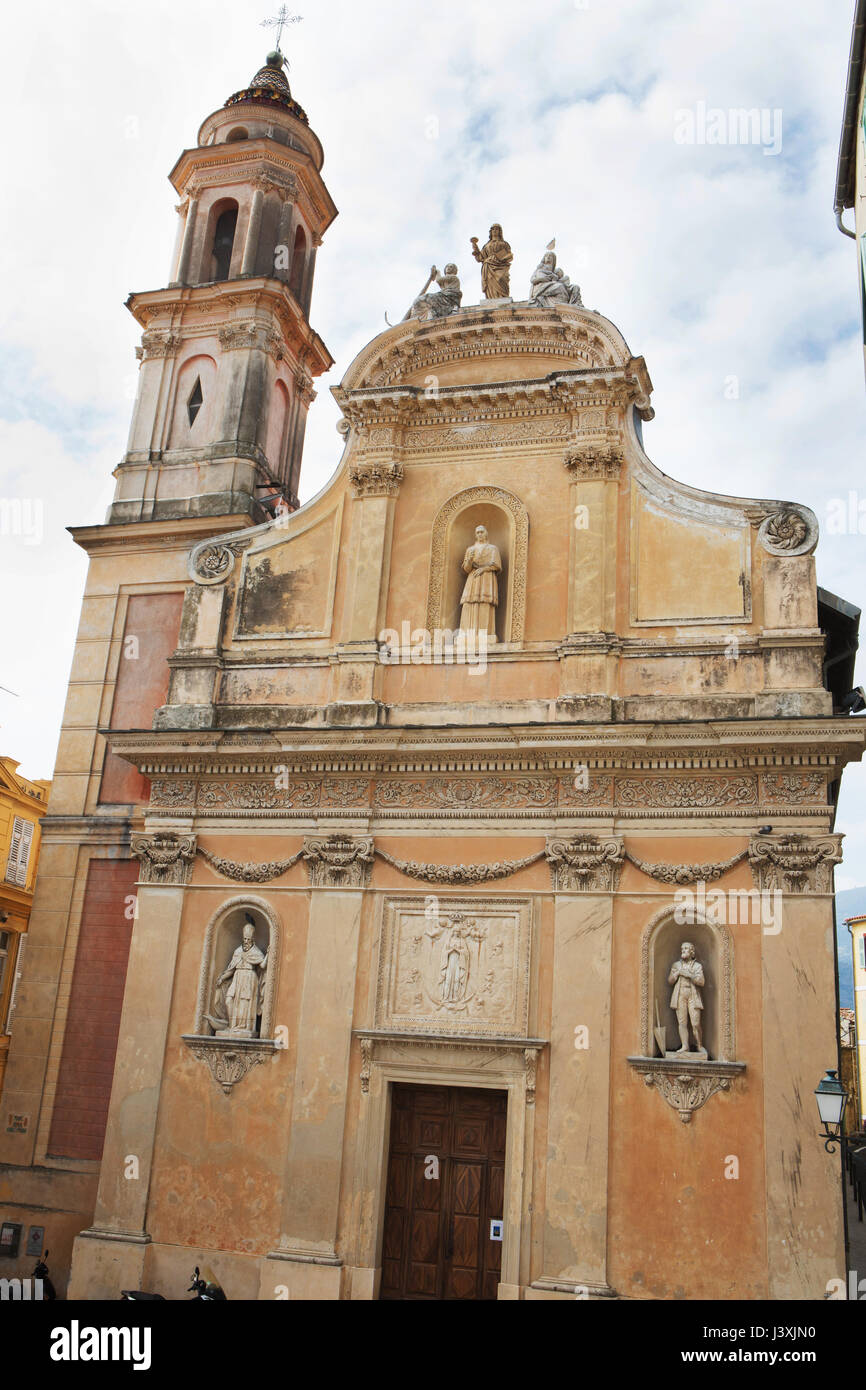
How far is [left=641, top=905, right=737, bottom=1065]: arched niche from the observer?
13.3 metres

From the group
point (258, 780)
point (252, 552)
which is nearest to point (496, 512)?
point (252, 552)

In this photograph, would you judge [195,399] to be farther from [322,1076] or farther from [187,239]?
[322,1076]

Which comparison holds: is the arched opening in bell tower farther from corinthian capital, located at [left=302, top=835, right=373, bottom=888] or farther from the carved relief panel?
the carved relief panel

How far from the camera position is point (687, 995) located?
531 inches

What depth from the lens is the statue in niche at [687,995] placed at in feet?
43.9

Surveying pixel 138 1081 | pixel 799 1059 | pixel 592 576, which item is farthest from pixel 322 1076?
pixel 592 576

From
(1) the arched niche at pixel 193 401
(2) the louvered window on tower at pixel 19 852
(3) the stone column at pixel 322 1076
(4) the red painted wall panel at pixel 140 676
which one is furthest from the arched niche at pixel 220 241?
(2) the louvered window on tower at pixel 19 852

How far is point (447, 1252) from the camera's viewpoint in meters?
13.8

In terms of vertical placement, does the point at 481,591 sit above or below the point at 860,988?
below

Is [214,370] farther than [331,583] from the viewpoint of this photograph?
Yes

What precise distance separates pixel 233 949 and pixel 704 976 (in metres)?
6.34

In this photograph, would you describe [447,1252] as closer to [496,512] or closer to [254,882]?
[254,882]

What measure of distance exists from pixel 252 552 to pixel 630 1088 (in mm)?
9363
